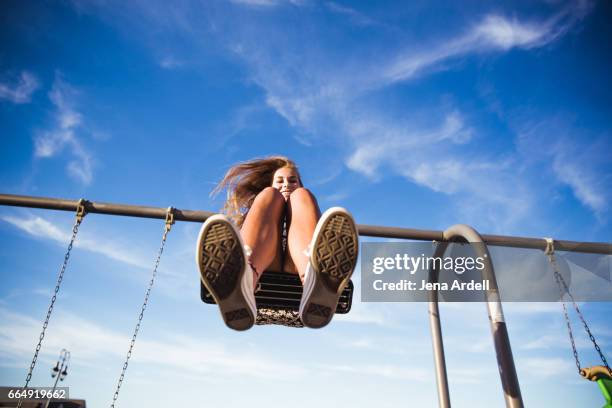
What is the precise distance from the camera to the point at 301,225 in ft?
7.55

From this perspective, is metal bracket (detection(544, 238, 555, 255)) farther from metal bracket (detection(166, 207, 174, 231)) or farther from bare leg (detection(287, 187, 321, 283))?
metal bracket (detection(166, 207, 174, 231))

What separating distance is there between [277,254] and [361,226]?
1.59 meters

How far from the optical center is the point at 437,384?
343 centimetres

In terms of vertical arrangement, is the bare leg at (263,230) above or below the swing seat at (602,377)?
above

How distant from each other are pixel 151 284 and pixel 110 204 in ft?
3.61

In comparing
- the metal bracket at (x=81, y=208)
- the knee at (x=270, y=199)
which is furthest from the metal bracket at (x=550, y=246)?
the metal bracket at (x=81, y=208)

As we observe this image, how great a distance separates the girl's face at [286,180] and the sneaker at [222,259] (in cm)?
128

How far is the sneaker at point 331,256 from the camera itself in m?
1.73

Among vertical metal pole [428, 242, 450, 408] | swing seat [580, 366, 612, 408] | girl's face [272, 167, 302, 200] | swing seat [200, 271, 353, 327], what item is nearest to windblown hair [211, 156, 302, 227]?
girl's face [272, 167, 302, 200]

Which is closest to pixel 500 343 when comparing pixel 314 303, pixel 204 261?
pixel 314 303

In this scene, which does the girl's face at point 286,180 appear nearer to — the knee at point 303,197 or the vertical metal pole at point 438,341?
the knee at point 303,197

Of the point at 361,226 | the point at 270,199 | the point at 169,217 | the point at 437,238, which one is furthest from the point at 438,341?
the point at 169,217

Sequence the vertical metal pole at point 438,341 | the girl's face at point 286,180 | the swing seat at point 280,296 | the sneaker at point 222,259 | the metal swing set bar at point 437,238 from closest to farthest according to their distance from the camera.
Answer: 1. the sneaker at point 222,259
2. the swing seat at point 280,296
3. the metal swing set bar at point 437,238
4. the girl's face at point 286,180
5. the vertical metal pole at point 438,341

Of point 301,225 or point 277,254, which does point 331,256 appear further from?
point 277,254
